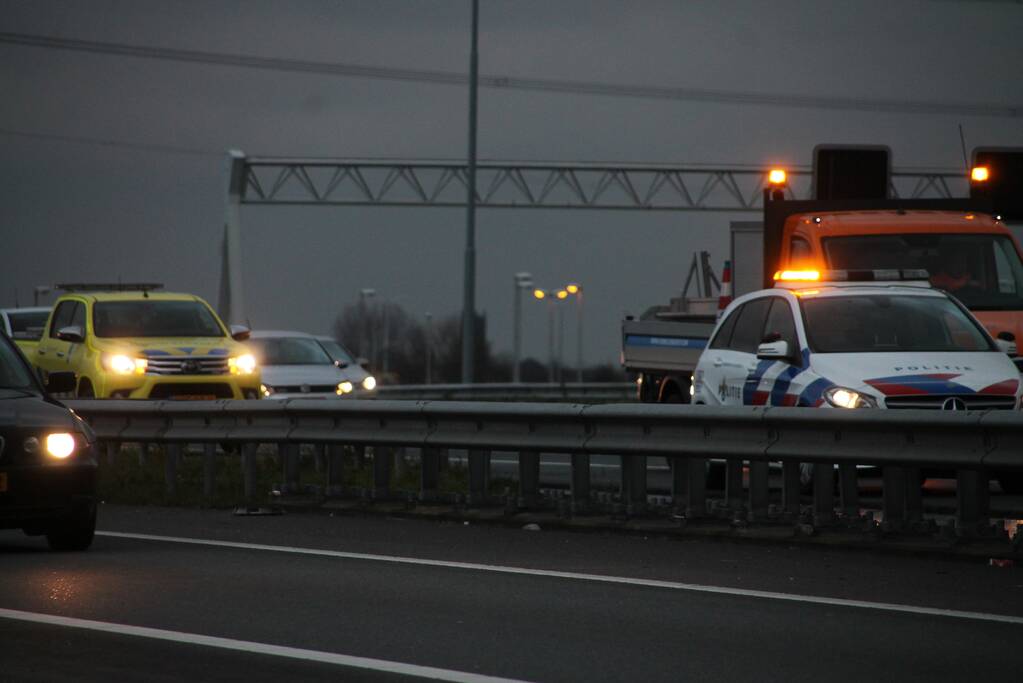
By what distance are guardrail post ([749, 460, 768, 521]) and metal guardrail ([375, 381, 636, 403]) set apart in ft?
77.8

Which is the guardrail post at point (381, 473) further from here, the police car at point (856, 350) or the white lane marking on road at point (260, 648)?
the white lane marking on road at point (260, 648)

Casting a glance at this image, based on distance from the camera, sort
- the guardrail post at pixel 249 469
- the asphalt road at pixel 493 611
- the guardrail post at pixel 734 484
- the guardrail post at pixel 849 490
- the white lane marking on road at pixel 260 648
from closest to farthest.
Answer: the white lane marking on road at pixel 260 648
the asphalt road at pixel 493 611
the guardrail post at pixel 849 490
the guardrail post at pixel 734 484
the guardrail post at pixel 249 469

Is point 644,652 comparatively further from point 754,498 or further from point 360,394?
point 360,394

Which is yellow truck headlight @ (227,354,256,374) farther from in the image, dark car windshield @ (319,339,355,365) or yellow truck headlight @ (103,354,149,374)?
dark car windshield @ (319,339,355,365)

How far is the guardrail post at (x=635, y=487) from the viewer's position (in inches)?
543

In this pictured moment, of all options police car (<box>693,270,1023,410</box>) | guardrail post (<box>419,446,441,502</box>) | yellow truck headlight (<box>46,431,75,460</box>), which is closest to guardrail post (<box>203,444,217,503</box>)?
guardrail post (<box>419,446,441,502</box>)

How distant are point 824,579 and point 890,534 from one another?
5.23ft

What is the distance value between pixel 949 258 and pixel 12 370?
366 inches

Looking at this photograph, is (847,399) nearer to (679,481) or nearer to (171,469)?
(679,481)

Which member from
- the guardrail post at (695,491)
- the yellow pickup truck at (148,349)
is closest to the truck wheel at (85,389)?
the yellow pickup truck at (148,349)

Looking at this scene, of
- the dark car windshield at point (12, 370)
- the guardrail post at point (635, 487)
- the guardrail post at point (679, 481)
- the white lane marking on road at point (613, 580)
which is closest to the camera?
the white lane marking on road at point (613, 580)

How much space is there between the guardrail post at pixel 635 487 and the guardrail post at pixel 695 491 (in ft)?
1.13

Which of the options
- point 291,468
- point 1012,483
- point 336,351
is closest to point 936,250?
point 1012,483

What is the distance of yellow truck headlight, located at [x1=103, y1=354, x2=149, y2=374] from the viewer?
22.5 m
